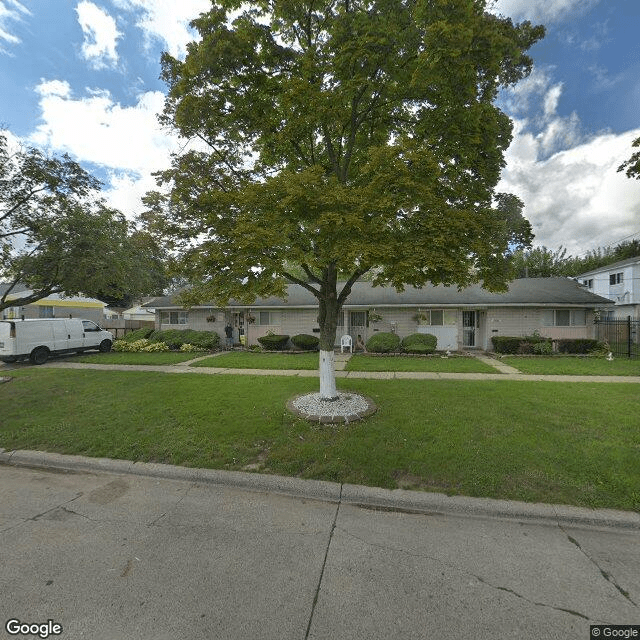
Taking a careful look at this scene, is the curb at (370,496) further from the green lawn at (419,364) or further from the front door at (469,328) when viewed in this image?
the front door at (469,328)

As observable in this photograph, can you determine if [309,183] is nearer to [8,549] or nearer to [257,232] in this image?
[257,232]

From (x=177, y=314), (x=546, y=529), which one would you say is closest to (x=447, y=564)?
(x=546, y=529)

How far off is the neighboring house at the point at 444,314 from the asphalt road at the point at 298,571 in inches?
446

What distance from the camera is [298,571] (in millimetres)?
2729

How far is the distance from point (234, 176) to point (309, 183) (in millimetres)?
2503

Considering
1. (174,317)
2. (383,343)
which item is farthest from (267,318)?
(383,343)

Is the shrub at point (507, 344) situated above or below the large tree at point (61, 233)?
below

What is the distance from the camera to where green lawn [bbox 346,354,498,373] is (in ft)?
36.0

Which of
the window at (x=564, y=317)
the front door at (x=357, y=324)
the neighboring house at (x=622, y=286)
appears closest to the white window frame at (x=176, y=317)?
the front door at (x=357, y=324)

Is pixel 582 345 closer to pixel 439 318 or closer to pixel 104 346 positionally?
pixel 439 318

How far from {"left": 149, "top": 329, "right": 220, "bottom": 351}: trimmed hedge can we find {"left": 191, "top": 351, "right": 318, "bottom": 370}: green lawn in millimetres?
2163

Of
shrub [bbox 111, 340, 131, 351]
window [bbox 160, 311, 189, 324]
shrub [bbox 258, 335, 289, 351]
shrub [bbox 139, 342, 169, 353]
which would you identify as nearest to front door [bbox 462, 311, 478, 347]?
shrub [bbox 258, 335, 289, 351]

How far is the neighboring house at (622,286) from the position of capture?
23609 millimetres

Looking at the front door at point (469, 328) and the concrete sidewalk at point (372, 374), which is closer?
the concrete sidewalk at point (372, 374)
